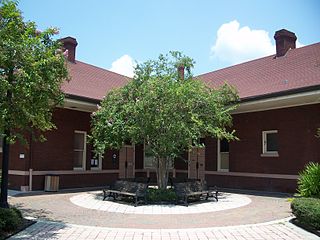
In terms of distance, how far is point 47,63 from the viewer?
9547mm

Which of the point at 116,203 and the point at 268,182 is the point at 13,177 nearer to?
the point at 116,203

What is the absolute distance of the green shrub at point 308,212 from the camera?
357 inches

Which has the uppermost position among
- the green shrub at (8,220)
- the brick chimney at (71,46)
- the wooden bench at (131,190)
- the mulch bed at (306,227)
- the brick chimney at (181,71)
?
the brick chimney at (71,46)

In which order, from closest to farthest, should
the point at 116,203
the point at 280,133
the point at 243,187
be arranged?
the point at 116,203
the point at 280,133
the point at 243,187

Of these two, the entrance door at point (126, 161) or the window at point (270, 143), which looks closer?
the window at point (270, 143)

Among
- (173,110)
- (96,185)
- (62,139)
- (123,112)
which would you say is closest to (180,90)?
(173,110)

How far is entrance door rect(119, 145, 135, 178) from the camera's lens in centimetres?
2192

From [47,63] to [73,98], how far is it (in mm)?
7062

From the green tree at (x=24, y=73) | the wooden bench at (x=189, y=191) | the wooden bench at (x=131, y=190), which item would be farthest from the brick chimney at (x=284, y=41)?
the green tree at (x=24, y=73)

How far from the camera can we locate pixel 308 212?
9297 millimetres

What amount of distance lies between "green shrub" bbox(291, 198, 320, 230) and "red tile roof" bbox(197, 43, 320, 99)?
690 centimetres

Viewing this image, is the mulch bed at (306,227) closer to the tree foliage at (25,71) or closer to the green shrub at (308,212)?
the green shrub at (308,212)

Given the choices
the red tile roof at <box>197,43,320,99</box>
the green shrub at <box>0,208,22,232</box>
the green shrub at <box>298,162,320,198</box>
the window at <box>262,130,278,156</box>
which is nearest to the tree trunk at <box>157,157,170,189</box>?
the red tile roof at <box>197,43,320,99</box>

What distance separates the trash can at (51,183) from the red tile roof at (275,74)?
8.31 m
